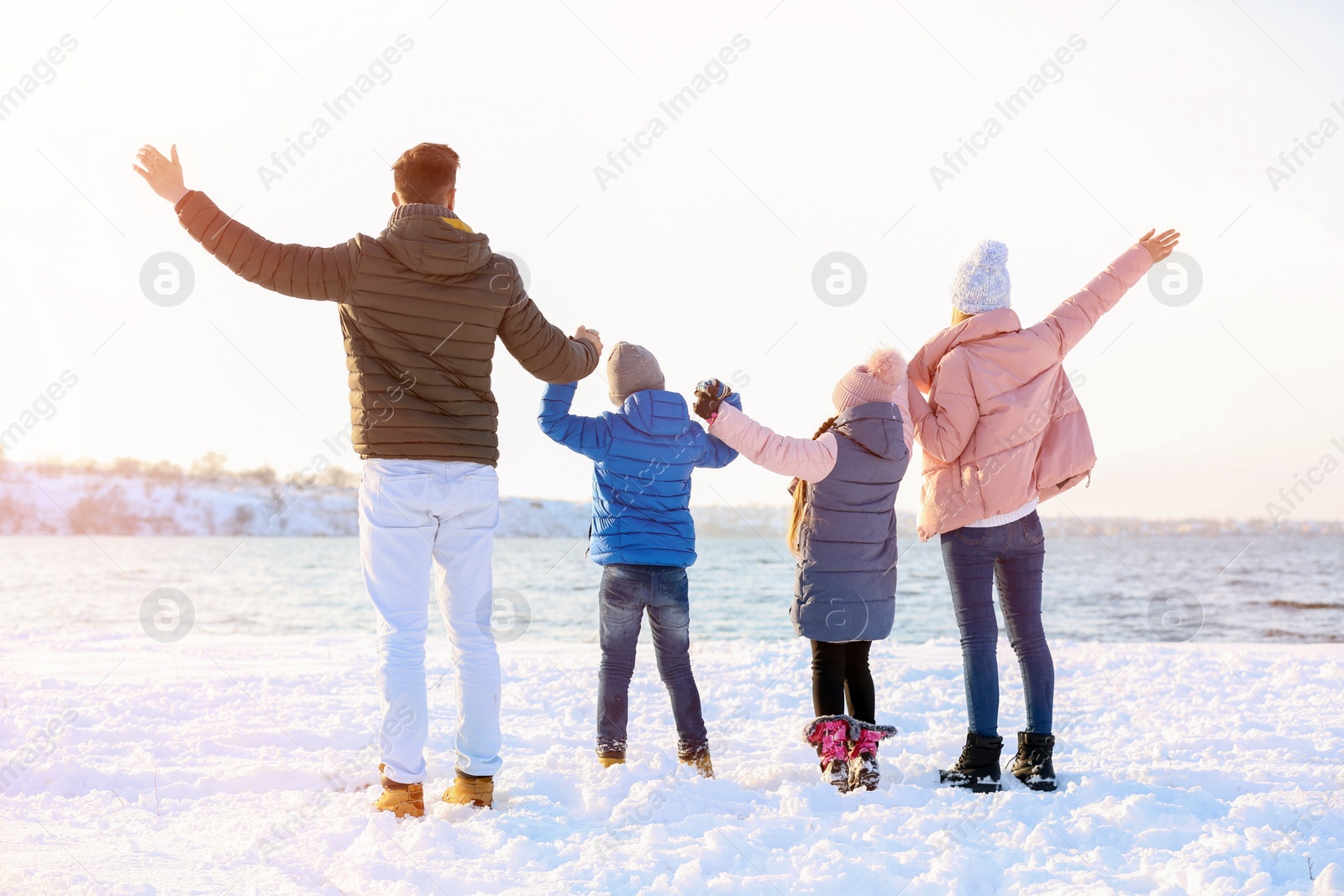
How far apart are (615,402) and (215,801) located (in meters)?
2.13

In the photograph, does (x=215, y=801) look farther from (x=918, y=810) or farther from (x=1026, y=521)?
(x=1026, y=521)

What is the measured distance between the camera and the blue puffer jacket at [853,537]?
3.51m

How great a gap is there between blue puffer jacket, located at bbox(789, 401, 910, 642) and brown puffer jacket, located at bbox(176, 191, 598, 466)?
1338 mm

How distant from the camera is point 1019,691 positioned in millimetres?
Answer: 5602

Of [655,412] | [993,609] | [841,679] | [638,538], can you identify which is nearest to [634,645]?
[638,538]

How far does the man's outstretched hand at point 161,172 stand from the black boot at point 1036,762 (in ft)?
11.8

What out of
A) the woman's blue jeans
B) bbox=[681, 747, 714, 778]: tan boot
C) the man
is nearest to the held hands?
the man

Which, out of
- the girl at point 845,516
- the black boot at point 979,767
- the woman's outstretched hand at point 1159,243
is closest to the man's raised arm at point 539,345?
the girl at point 845,516

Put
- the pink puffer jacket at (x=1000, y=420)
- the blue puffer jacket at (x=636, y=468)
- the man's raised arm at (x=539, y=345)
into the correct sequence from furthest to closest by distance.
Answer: the blue puffer jacket at (x=636, y=468) → the pink puffer jacket at (x=1000, y=420) → the man's raised arm at (x=539, y=345)

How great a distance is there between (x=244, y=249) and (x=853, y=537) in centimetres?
241

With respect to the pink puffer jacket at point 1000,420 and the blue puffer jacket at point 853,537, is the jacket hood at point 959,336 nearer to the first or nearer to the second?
the pink puffer jacket at point 1000,420

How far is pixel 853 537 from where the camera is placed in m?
3.55

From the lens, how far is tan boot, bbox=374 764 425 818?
2930mm

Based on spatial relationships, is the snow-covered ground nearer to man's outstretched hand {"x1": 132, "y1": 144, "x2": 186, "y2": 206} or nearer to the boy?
the boy
